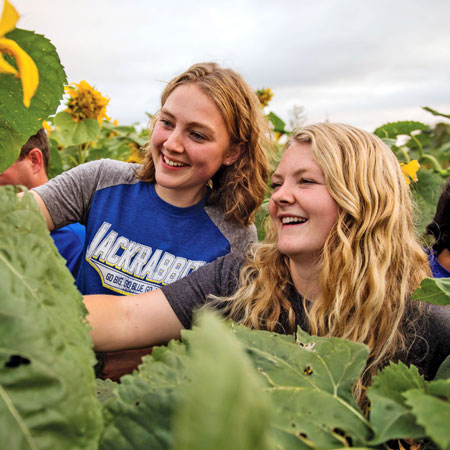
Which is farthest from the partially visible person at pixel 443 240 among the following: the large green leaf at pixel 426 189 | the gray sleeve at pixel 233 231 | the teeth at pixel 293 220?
the teeth at pixel 293 220

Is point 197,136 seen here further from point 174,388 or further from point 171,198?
point 174,388

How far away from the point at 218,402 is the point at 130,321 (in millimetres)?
976

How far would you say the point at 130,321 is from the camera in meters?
1.13

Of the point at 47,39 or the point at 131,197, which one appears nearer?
the point at 47,39

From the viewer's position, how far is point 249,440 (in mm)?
204

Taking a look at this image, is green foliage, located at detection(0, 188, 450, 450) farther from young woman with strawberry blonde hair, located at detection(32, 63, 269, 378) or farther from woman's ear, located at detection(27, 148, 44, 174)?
woman's ear, located at detection(27, 148, 44, 174)

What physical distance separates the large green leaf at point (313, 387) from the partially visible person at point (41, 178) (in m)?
1.31

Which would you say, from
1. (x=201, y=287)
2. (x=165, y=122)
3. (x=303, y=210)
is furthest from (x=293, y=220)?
(x=165, y=122)

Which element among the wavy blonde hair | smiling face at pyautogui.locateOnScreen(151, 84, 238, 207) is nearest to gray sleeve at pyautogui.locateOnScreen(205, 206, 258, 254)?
smiling face at pyautogui.locateOnScreen(151, 84, 238, 207)

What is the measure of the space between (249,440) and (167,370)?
27 centimetres

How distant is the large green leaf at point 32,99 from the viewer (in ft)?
1.83

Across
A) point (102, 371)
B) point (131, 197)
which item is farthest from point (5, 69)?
point (131, 197)

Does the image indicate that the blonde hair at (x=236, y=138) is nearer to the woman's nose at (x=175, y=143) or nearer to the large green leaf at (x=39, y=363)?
the woman's nose at (x=175, y=143)

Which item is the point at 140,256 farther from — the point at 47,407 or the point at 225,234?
the point at 47,407
